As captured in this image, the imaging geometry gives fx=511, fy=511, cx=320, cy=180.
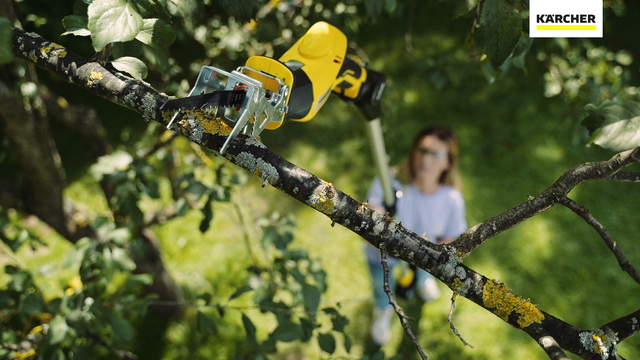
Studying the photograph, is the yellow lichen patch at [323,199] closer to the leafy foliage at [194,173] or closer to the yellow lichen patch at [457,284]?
the yellow lichen patch at [457,284]

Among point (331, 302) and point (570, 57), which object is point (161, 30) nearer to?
point (570, 57)

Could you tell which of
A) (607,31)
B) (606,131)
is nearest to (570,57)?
(606,131)

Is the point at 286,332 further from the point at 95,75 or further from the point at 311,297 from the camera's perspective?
the point at 95,75

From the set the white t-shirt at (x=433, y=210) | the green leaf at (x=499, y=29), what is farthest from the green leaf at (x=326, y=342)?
the white t-shirt at (x=433, y=210)

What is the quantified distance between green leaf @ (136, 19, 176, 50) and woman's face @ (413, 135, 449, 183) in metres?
1.76

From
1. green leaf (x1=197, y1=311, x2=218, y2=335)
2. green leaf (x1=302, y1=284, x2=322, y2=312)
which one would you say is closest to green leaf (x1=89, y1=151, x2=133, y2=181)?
green leaf (x1=197, y1=311, x2=218, y2=335)

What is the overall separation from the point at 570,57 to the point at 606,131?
1.47m

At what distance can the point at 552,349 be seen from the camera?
A: 2.33 ft

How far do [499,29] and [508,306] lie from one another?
45cm

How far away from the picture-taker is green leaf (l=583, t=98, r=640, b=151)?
A: 707 mm

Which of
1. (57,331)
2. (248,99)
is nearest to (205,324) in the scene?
(57,331)

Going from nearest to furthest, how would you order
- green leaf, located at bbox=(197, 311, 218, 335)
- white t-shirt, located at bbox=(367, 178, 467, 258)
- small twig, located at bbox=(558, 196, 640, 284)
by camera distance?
small twig, located at bbox=(558, 196, 640, 284)
green leaf, located at bbox=(197, 311, 218, 335)
white t-shirt, located at bbox=(367, 178, 467, 258)

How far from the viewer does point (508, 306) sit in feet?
2.50

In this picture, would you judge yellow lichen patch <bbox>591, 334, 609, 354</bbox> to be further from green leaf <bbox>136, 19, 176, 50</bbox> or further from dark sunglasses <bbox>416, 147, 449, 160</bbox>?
dark sunglasses <bbox>416, 147, 449, 160</bbox>
